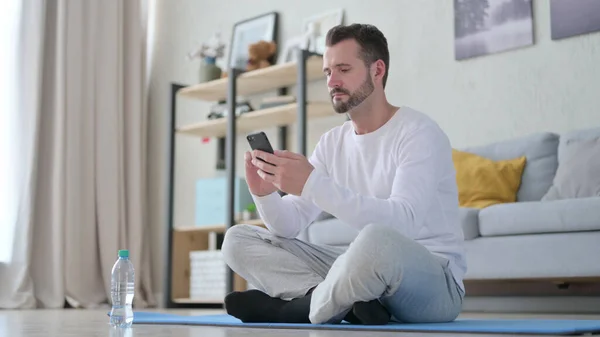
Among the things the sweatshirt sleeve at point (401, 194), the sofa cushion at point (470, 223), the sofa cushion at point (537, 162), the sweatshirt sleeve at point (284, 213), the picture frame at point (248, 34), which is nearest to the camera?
the sweatshirt sleeve at point (401, 194)

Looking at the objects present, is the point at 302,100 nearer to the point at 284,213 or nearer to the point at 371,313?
the point at 284,213

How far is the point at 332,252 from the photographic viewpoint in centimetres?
211

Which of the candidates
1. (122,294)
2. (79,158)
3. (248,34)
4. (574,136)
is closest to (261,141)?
(122,294)

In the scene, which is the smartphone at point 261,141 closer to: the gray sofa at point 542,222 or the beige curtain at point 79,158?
the gray sofa at point 542,222

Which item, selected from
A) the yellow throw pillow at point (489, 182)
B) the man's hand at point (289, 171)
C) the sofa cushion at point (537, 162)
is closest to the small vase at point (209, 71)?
the yellow throw pillow at point (489, 182)

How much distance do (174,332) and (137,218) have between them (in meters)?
3.59

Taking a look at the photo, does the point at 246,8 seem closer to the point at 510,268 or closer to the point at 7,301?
the point at 7,301

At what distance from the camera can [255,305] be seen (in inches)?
79.1

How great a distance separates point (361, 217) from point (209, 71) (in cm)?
338

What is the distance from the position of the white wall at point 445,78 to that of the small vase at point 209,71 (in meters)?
0.29

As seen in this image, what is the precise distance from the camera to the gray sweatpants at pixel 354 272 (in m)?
1.72

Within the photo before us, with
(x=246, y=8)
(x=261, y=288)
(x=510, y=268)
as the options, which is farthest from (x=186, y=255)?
(x=261, y=288)

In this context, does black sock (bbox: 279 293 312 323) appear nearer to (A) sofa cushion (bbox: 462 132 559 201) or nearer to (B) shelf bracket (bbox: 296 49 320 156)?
(A) sofa cushion (bbox: 462 132 559 201)

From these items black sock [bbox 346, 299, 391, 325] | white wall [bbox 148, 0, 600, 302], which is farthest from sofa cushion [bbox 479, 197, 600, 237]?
black sock [bbox 346, 299, 391, 325]
